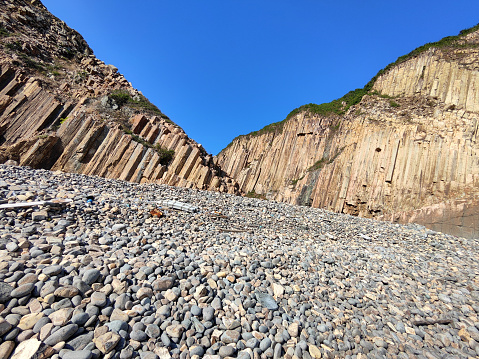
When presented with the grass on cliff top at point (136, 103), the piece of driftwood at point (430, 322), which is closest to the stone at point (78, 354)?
the piece of driftwood at point (430, 322)

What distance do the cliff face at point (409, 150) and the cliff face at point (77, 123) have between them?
1323cm

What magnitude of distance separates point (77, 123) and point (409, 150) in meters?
26.1

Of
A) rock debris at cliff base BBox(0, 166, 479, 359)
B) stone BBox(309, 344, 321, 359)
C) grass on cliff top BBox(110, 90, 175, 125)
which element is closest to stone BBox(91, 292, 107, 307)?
rock debris at cliff base BBox(0, 166, 479, 359)

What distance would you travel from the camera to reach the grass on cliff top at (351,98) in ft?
77.5

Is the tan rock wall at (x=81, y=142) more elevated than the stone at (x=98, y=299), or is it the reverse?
the tan rock wall at (x=81, y=142)

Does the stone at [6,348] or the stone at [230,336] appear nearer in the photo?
the stone at [6,348]

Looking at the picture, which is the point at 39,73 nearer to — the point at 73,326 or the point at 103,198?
the point at 103,198

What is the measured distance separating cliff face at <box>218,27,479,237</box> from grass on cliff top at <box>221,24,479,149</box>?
56 centimetres

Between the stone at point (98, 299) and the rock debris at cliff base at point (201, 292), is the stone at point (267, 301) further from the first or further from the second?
the stone at point (98, 299)

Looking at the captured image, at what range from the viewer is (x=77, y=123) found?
1380 cm

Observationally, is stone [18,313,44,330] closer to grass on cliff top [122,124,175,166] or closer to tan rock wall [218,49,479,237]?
grass on cliff top [122,124,175,166]

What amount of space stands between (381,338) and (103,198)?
7.97 metres

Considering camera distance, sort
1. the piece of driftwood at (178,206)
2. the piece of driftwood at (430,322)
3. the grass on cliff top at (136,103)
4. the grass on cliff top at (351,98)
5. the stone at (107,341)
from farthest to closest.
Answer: the grass on cliff top at (351,98), the grass on cliff top at (136,103), the piece of driftwood at (178,206), the piece of driftwood at (430,322), the stone at (107,341)

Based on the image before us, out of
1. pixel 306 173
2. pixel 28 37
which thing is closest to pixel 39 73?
pixel 28 37
